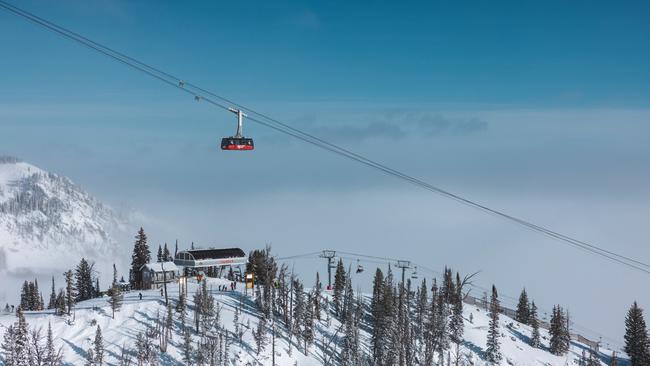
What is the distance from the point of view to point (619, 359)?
500ft

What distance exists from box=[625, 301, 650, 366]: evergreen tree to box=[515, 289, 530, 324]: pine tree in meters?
30.6

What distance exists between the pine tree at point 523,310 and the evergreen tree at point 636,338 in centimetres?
3056

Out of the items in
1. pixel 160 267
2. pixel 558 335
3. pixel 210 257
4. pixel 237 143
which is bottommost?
pixel 558 335

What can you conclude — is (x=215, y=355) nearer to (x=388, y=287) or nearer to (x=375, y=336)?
(x=375, y=336)

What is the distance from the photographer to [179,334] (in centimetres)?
9831

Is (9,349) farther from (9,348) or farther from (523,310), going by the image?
(523,310)

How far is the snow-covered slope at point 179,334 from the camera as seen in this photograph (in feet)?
295

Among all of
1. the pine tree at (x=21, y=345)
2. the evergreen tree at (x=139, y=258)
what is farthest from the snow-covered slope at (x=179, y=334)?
the evergreen tree at (x=139, y=258)

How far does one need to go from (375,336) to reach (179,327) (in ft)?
121

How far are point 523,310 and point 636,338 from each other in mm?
34699

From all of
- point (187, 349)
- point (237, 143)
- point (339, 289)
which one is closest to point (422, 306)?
point (339, 289)

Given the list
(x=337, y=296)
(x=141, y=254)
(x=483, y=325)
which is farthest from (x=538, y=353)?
(x=141, y=254)

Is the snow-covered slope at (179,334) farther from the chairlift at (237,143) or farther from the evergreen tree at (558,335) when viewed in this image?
the chairlift at (237,143)

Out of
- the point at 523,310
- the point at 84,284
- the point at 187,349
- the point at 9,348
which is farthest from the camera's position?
the point at 523,310
